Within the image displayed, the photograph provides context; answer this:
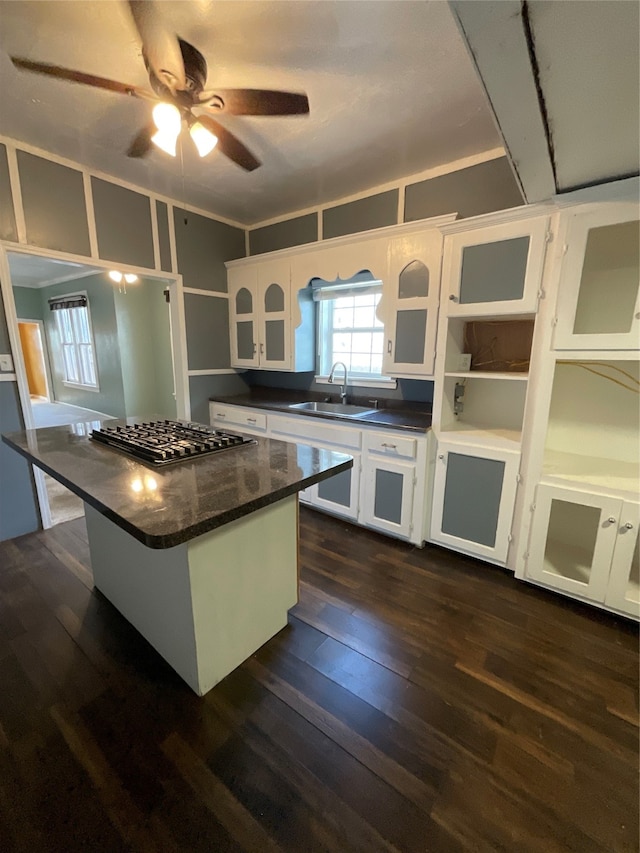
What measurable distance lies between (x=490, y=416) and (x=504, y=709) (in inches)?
67.0

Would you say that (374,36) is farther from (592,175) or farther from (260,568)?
(260,568)

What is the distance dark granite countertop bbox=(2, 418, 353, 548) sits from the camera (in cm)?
96

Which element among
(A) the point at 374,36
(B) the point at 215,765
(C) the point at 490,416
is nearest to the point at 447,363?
(C) the point at 490,416

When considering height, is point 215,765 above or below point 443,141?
below

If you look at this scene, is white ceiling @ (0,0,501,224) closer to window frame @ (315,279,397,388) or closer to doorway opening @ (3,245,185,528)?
window frame @ (315,279,397,388)

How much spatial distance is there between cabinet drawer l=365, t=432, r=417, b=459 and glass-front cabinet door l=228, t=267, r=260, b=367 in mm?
1540

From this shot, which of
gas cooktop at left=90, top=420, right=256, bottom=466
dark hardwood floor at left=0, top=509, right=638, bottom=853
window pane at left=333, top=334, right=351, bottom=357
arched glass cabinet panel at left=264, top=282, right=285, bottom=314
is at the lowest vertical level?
dark hardwood floor at left=0, top=509, right=638, bottom=853

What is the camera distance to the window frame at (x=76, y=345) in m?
5.69

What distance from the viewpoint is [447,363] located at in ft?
7.41

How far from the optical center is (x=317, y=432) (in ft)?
9.05

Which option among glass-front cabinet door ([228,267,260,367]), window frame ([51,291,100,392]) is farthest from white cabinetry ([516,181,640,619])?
window frame ([51,291,100,392])

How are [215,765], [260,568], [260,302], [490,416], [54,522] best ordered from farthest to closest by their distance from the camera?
[260,302]
[54,522]
[490,416]
[260,568]
[215,765]

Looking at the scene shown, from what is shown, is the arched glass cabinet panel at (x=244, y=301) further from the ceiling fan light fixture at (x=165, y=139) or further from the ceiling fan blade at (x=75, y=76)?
the ceiling fan blade at (x=75, y=76)

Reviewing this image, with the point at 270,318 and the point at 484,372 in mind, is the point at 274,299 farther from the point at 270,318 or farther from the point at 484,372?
the point at 484,372
